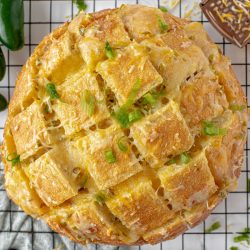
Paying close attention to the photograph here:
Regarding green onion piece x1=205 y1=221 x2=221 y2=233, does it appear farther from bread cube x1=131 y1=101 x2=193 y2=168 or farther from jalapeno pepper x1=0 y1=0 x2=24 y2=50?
jalapeno pepper x1=0 y1=0 x2=24 y2=50

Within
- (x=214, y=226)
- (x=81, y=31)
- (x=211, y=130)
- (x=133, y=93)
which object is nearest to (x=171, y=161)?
(x=211, y=130)

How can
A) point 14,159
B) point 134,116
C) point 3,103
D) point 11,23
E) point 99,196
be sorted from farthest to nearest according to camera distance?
1. point 3,103
2. point 11,23
3. point 14,159
4. point 99,196
5. point 134,116

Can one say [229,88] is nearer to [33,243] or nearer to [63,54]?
[63,54]

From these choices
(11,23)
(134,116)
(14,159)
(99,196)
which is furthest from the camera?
(11,23)

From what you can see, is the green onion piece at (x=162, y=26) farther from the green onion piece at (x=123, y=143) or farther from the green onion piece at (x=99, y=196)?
the green onion piece at (x=99, y=196)

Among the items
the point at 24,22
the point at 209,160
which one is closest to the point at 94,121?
the point at 209,160

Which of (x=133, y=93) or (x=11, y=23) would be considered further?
(x=11, y=23)

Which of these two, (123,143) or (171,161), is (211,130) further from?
(123,143)

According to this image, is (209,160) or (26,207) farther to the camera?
(26,207)
